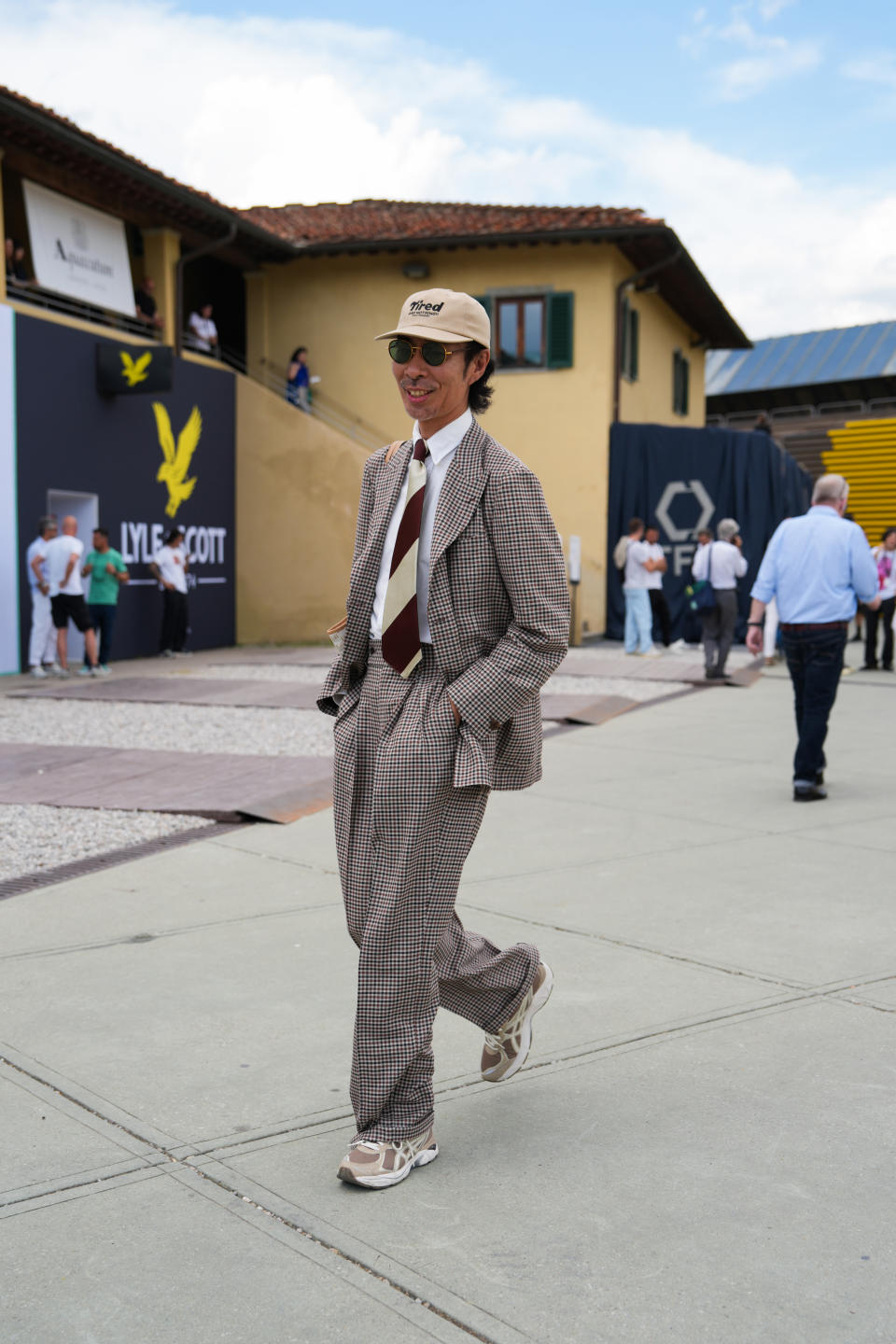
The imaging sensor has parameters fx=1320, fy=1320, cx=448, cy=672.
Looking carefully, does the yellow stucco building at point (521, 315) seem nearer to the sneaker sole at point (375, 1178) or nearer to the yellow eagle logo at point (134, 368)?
the yellow eagle logo at point (134, 368)

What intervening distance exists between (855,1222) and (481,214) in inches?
874

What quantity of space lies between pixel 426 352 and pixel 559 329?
19.3 meters

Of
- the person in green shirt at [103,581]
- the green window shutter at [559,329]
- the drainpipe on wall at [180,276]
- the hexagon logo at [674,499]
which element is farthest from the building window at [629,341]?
the person in green shirt at [103,581]

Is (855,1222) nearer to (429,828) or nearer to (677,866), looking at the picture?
(429,828)

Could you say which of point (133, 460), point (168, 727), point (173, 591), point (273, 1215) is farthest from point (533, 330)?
point (273, 1215)

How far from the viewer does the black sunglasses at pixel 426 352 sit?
116 inches

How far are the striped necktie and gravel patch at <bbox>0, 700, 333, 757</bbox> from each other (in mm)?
6069

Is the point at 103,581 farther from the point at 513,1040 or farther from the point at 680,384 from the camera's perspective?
the point at 680,384

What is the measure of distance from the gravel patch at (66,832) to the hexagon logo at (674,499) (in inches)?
642

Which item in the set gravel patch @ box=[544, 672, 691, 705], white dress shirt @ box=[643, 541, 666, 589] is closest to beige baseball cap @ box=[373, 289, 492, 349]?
gravel patch @ box=[544, 672, 691, 705]

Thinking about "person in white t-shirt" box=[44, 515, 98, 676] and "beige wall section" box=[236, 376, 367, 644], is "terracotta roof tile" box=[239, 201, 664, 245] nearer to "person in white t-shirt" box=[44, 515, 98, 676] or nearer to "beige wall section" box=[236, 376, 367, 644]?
"beige wall section" box=[236, 376, 367, 644]

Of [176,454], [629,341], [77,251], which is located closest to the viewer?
[77,251]

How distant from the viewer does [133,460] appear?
57.3ft

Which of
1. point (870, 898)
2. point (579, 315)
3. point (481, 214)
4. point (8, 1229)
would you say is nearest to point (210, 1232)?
point (8, 1229)
